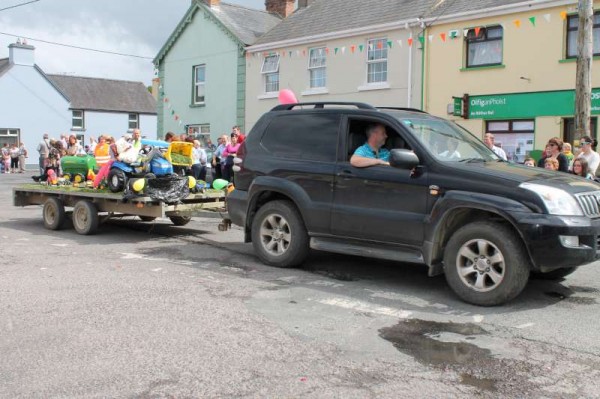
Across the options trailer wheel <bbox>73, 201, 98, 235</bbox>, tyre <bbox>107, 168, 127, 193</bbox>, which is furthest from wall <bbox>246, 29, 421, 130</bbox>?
trailer wheel <bbox>73, 201, 98, 235</bbox>

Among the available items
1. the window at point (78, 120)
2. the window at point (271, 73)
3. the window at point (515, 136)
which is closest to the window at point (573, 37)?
the window at point (515, 136)

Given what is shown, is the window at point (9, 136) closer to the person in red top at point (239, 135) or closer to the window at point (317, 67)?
the window at point (317, 67)

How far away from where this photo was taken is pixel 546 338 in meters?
4.95

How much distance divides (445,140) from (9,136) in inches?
1696

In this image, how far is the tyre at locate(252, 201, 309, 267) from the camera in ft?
24.3

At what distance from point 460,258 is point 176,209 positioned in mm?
4958

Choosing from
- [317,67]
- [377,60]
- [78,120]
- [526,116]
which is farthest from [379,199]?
[78,120]

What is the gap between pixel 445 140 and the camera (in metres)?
6.82

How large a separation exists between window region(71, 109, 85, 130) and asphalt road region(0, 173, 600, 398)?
136ft

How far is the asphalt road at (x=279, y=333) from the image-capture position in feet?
13.1

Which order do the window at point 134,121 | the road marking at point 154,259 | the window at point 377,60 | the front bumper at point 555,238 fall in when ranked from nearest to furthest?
the front bumper at point 555,238 < the road marking at point 154,259 < the window at point 377,60 < the window at point 134,121

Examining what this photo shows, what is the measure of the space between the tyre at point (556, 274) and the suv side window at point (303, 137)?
2.61 metres

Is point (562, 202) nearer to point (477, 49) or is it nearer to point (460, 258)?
point (460, 258)

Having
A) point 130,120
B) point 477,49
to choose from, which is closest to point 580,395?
point 477,49
